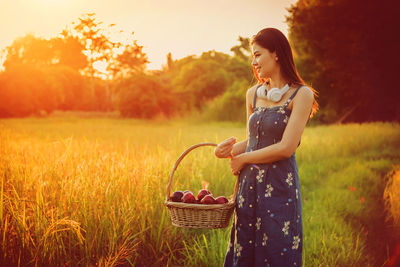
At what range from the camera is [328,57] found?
13914mm

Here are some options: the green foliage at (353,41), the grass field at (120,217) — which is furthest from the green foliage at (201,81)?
the grass field at (120,217)

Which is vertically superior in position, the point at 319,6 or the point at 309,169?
the point at 319,6

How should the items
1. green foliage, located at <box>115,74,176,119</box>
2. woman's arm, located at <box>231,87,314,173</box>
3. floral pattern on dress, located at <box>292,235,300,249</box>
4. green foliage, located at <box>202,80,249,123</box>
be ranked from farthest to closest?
1. green foliage, located at <box>115,74,176,119</box>
2. green foliage, located at <box>202,80,249,123</box>
3. floral pattern on dress, located at <box>292,235,300,249</box>
4. woman's arm, located at <box>231,87,314,173</box>

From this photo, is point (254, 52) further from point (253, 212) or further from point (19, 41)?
point (19, 41)

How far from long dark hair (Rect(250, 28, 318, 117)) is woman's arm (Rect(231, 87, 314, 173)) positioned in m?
0.16

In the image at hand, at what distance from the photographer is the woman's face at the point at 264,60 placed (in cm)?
243

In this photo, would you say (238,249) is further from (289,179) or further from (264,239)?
(289,179)

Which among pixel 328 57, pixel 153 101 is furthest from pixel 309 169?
pixel 153 101

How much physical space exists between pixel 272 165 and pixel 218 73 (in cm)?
2724

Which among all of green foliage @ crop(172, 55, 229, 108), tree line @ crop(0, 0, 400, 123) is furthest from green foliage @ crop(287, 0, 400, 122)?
green foliage @ crop(172, 55, 229, 108)

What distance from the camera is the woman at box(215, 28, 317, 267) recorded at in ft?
7.52

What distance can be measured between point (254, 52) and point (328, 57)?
496 inches

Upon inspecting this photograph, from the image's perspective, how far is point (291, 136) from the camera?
2227 millimetres

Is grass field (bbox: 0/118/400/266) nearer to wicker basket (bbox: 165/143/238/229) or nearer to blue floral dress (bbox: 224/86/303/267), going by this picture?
wicker basket (bbox: 165/143/238/229)
